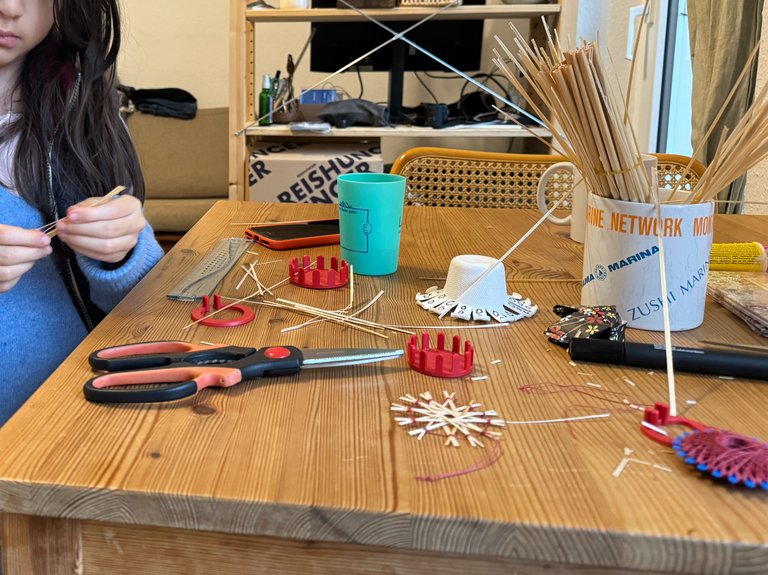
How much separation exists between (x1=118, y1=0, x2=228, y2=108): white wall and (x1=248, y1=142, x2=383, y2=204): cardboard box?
62.7 inches

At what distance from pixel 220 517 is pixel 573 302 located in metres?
0.46

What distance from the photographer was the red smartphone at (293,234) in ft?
3.04

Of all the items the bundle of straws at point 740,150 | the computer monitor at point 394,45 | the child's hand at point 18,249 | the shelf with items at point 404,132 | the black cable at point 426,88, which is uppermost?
the computer monitor at point 394,45

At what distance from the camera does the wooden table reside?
1.23ft

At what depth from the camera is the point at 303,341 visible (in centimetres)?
62

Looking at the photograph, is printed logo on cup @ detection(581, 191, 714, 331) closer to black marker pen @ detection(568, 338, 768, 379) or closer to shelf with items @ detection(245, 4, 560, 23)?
black marker pen @ detection(568, 338, 768, 379)

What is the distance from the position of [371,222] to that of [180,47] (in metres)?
3.31

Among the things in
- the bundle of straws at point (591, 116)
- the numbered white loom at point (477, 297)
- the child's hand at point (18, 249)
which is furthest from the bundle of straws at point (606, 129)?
the child's hand at point (18, 249)

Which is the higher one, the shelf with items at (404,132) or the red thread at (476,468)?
the shelf with items at (404,132)

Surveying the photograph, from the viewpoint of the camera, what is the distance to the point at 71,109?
3.00 feet

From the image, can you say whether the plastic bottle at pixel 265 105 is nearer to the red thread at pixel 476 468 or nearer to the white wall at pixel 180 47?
the white wall at pixel 180 47

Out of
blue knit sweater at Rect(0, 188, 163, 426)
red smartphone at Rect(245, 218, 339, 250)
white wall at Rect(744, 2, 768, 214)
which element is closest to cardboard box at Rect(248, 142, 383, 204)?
white wall at Rect(744, 2, 768, 214)

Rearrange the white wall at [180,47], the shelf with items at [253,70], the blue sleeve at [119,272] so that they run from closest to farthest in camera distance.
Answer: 1. the blue sleeve at [119,272]
2. the shelf with items at [253,70]
3. the white wall at [180,47]

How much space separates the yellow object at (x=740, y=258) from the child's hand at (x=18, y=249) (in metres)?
0.69
